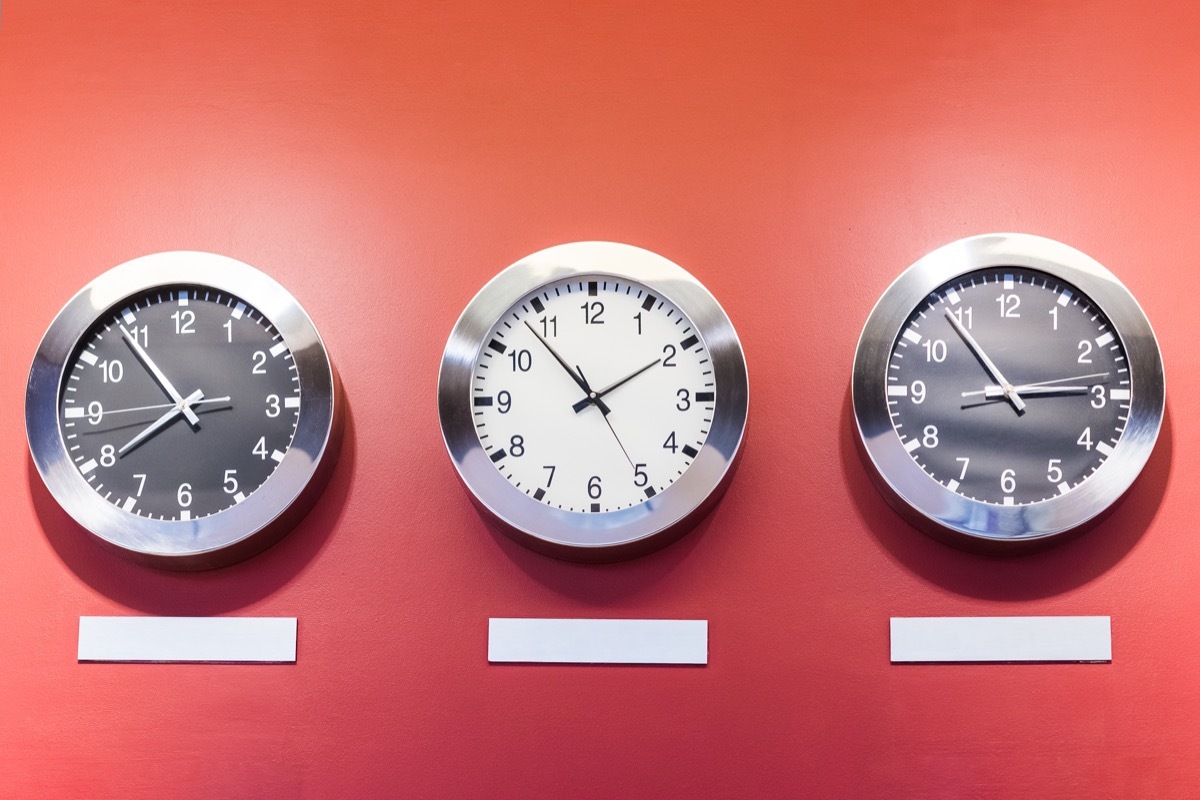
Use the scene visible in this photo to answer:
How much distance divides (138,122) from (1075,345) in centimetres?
177

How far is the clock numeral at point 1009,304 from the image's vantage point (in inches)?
71.8

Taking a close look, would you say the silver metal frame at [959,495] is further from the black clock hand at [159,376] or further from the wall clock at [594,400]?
the black clock hand at [159,376]

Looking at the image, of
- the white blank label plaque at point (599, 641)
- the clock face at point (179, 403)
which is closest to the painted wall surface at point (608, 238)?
the white blank label plaque at point (599, 641)

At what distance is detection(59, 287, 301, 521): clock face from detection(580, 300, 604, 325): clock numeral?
52 cm

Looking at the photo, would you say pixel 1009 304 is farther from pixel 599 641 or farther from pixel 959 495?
pixel 599 641

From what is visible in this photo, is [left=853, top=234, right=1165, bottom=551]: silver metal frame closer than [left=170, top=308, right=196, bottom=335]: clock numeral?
Yes

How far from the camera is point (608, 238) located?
1906 millimetres

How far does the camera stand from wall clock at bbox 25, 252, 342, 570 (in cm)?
180

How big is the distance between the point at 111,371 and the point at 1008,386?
1580 millimetres

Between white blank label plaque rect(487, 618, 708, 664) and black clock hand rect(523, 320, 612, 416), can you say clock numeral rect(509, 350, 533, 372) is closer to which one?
black clock hand rect(523, 320, 612, 416)

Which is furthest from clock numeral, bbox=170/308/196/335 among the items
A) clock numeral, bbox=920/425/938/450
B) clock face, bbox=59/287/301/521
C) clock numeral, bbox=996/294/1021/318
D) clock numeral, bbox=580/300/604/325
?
clock numeral, bbox=996/294/1021/318

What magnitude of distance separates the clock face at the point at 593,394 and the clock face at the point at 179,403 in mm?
383

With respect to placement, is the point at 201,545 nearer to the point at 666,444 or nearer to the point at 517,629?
the point at 517,629

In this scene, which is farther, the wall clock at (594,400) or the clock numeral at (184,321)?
the clock numeral at (184,321)
